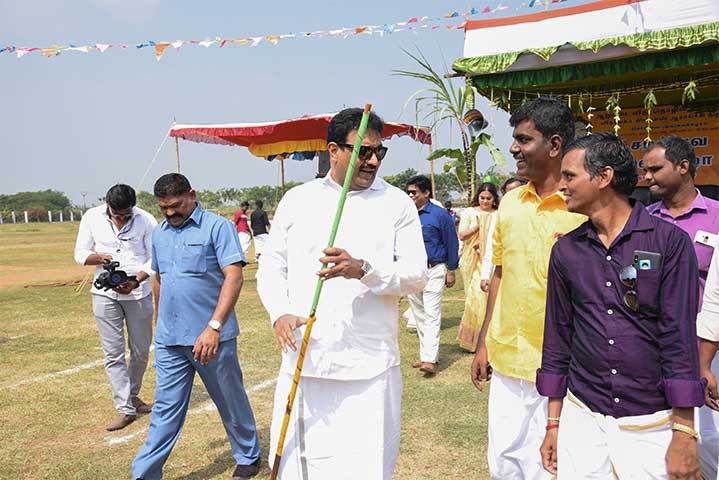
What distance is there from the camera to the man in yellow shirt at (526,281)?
3.12 metres

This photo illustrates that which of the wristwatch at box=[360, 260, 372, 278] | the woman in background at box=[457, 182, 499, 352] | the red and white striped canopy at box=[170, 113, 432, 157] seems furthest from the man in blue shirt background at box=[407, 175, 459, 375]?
the red and white striped canopy at box=[170, 113, 432, 157]

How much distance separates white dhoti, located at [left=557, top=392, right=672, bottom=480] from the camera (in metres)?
2.28

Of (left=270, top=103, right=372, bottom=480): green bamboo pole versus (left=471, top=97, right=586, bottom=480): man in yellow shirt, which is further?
(left=471, top=97, right=586, bottom=480): man in yellow shirt

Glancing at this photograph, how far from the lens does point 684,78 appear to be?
307 inches

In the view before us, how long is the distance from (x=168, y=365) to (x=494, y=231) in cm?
243

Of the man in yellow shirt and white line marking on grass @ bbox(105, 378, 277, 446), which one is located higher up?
the man in yellow shirt

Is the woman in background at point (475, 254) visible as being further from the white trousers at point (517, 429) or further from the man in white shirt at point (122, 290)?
the white trousers at point (517, 429)

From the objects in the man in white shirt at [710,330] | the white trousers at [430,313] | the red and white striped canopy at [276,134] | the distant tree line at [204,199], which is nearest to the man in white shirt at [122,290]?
the white trousers at [430,313]

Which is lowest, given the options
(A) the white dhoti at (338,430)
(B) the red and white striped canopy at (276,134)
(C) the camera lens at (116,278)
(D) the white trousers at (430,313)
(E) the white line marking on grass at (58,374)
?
(E) the white line marking on grass at (58,374)

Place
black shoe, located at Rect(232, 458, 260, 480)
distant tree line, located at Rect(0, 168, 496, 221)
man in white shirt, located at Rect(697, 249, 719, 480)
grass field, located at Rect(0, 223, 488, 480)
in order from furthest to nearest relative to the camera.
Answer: distant tree line, located at Rect(0, 168, 496, 221), grass field, located at Rect(0, 223, 488, 480), black shoe, located at Rect(232, 458, 260, 480), man in white shirt, located at Rect(697, 249, 719, 480)

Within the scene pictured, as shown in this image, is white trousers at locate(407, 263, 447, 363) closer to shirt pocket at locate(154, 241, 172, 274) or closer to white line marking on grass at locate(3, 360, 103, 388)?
shirt pocket at locate(154, 241, 172, 274)

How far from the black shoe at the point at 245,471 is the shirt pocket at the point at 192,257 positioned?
1447 mm

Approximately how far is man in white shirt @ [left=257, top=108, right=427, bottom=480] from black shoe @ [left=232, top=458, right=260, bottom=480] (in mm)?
1596

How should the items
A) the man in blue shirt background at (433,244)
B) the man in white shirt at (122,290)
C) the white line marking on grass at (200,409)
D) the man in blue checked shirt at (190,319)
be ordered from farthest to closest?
the man in blue shirt background at (433,244) → the man in white shirt at (122,290) → the white line marking on grass at (200,409) → the man in blue checked shirt at (190,319)
